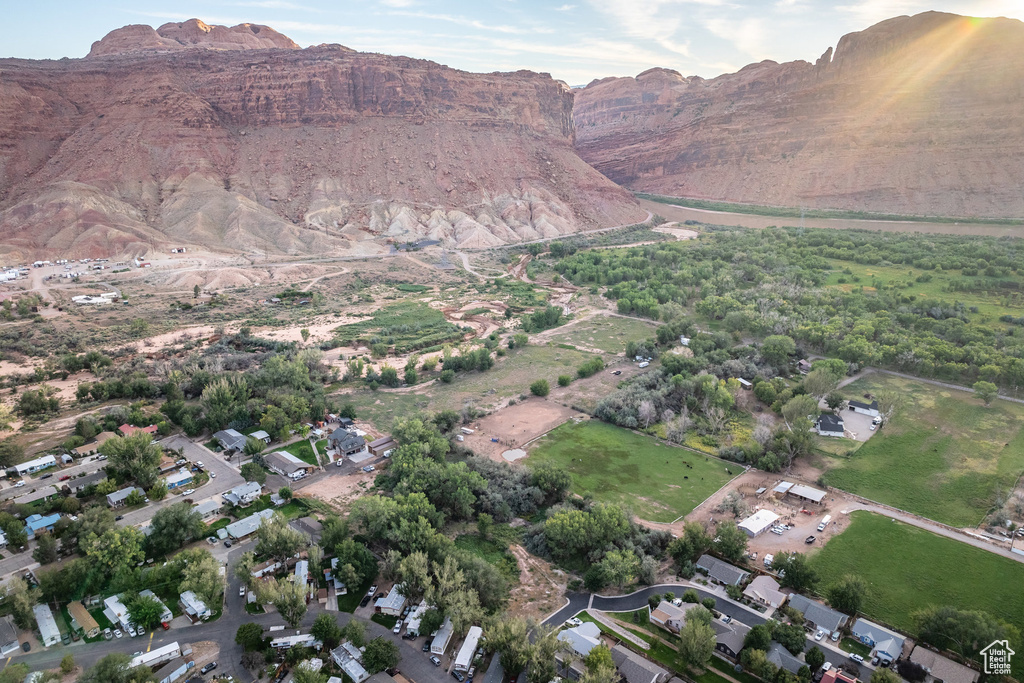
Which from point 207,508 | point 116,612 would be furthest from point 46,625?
point 207,508

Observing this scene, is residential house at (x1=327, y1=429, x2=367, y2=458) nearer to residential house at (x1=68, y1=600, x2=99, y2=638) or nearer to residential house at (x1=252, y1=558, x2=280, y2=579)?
residential house at (x1=252, y1=558, x2=280, y2=579)

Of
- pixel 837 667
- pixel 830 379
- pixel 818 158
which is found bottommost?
pixel 837 667

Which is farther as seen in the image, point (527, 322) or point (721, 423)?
point (527, 322)

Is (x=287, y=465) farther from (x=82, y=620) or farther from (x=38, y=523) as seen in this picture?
(x=82, y=620)

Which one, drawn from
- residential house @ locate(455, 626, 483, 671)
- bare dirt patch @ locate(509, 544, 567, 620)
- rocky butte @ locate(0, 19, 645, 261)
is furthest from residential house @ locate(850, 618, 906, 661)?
rocky butte @ locate(0, 19, 645, 261)

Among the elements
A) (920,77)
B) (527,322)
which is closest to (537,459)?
(527,322)

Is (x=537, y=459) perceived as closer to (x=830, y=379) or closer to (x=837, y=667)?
(x=837, y=667)
